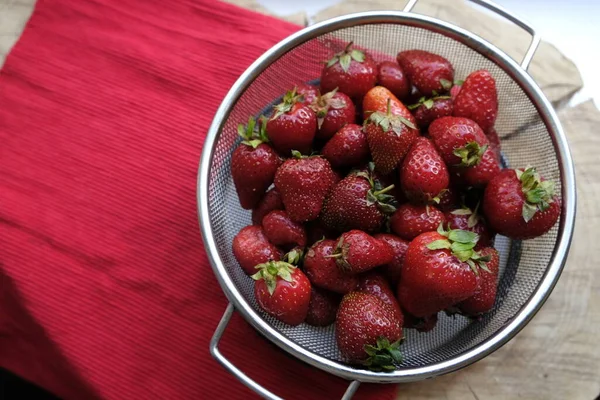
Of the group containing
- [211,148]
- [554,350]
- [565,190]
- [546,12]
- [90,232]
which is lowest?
[90,232]

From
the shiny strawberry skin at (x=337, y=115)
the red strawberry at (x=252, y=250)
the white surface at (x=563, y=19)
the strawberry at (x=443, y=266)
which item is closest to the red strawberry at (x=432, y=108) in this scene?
the shiny strawberry skin at (x=337, y=115)

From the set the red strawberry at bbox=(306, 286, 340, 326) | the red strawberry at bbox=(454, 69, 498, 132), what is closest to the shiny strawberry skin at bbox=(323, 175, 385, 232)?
the red strawberry at bbox=(306, 286, 340, 326)

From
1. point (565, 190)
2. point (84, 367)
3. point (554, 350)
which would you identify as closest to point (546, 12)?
point (565, 190)

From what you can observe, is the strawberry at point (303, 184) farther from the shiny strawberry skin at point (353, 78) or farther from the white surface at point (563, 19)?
the white surface at point (563, 19)

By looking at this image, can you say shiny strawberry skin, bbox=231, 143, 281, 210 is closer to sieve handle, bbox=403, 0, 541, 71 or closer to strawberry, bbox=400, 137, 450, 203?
strawberry, bbox=400, 137, 450, 203

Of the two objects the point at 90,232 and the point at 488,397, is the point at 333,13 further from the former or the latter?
the point at 488,397

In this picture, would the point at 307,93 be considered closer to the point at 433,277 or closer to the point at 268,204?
the point at 268,204
